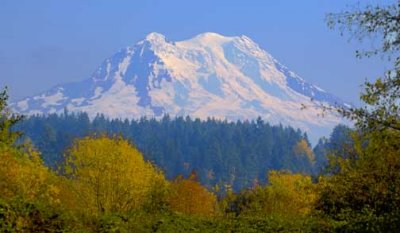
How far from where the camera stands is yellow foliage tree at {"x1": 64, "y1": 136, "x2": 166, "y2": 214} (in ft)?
154

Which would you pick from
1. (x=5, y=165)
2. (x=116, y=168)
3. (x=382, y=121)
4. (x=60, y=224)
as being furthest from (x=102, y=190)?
(x=382, y=121)

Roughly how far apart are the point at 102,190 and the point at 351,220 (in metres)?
25.0

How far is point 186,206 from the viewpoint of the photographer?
2440 inches

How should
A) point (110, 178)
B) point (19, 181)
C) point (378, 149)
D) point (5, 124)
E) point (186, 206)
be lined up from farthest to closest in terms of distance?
point (186, 206)
point (110, 178)
point (5, 124)
point (19, 181)
point (378, 149)

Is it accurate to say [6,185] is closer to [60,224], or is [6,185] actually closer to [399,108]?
[60,224]

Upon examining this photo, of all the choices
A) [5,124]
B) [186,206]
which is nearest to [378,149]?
[5,124]

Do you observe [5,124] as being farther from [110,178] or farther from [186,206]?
[186,206]

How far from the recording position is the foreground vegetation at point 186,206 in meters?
16.2

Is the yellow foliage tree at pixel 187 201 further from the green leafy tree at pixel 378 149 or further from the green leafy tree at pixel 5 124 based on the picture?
the green leafy tree at pixel 378 149

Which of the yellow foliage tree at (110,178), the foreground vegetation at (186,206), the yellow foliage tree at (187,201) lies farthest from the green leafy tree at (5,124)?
the yellow foliage tree at (187,201)

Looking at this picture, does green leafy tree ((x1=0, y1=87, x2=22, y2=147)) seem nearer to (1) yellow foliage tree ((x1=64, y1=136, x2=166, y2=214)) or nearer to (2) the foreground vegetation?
(2) the foreground vegetation

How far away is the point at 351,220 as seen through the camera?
85.7 ft

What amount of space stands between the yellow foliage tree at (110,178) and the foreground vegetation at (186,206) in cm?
7

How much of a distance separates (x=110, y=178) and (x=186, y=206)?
1617 centimetres
